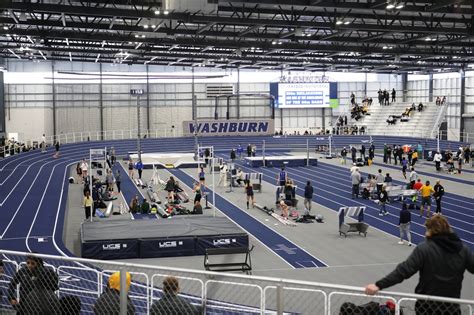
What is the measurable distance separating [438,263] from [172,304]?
2.49m

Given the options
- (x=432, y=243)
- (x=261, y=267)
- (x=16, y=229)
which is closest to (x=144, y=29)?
(x=16, y=229)

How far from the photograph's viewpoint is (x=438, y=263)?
16.2 feet

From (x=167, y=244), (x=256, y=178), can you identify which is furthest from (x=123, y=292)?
(x=256, y=178)

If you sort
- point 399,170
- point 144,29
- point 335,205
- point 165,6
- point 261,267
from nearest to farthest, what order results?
point 261,267 < point 165,6 < point 335,205 < point 144,29 < point 399,170

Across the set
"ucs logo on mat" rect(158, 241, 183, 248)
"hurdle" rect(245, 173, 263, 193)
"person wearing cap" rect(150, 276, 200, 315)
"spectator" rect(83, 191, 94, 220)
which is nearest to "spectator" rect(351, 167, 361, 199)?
"hurdle" rect(245, 173, 263, 193)

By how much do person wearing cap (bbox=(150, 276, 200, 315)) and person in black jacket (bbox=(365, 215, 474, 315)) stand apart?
5.90 ft

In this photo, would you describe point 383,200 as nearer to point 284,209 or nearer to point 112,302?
point 284,209

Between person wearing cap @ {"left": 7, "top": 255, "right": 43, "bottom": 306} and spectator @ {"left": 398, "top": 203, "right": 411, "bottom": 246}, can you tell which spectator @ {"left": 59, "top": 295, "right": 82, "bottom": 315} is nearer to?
person wearing cap @ {"left": 7, "top": 255, "right": 43, "bottom": 306}

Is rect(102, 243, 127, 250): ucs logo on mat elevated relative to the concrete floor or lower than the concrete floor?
elevated

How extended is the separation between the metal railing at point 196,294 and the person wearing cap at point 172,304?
0.01 m

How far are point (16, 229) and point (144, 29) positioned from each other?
52.3ft

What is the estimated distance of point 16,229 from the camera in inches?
789

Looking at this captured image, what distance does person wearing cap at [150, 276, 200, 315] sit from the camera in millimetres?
5688

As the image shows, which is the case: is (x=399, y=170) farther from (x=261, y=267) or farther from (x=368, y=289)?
(x=368, y=289)
